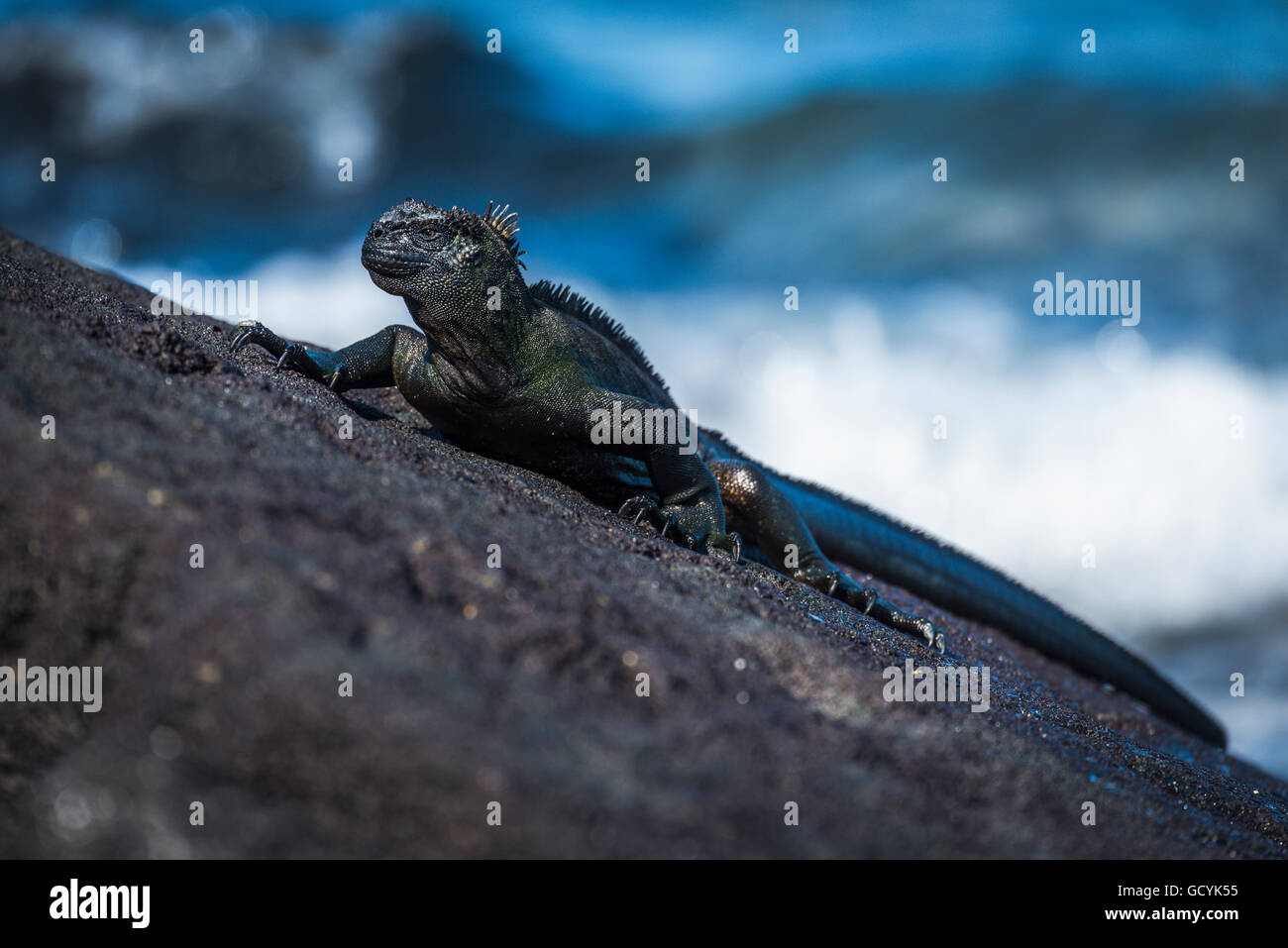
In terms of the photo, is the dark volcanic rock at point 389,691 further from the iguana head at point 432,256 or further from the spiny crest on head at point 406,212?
the spiny crest on head at point 406,212

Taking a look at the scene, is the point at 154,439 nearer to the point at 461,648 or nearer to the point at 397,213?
the point at 461,648

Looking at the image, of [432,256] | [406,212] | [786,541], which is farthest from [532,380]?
[786,541]

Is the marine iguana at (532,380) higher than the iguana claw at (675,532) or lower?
higher

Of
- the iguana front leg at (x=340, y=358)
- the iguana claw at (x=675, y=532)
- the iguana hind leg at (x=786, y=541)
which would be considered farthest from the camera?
the iguana hind leg at (x=786, y=541)

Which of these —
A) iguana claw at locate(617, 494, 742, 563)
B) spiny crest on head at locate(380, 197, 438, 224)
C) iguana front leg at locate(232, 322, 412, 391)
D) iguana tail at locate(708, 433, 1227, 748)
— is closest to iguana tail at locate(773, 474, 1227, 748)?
iguana tail at locate(708, 433, 1227, 748)

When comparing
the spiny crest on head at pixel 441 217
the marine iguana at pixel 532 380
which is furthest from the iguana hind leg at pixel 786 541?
the spiny crest on head at pixel 441 217
